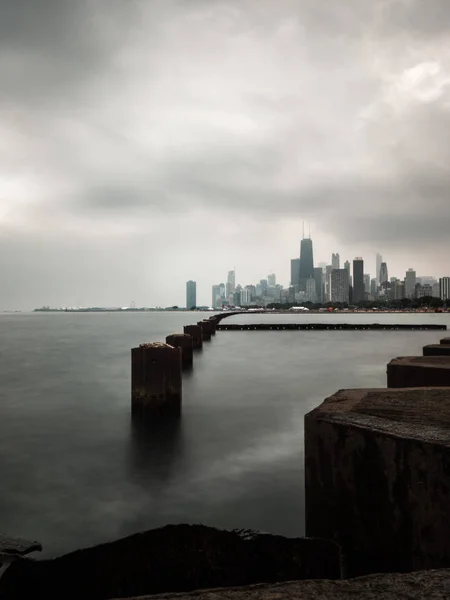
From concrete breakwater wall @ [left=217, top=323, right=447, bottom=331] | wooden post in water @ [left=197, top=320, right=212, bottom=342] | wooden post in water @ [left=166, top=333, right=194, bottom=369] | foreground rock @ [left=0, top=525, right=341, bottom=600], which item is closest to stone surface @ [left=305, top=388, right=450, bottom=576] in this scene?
foreground rock @ [left=0, top=525, right=341, bottom=600]

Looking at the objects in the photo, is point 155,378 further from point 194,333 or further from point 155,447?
point 194,333

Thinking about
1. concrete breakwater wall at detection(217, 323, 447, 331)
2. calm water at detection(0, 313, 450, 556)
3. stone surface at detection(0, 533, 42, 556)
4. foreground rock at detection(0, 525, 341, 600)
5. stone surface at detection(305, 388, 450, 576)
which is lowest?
concrete breakwater wall at detection(217, 323, 447, 331)

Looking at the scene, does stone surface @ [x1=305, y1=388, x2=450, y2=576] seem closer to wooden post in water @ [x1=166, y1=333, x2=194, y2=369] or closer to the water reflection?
the water reflection

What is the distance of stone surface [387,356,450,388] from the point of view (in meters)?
6.09

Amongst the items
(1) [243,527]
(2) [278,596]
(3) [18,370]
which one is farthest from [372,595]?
(3) [18,370]

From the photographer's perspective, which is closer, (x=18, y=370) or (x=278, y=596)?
(x=278, y=596)

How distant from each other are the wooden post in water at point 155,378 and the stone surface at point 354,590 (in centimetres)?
725

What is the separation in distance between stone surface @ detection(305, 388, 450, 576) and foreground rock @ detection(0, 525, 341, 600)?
0.24 meters

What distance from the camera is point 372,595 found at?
5.29ft

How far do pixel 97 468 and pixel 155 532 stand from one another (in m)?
3.70

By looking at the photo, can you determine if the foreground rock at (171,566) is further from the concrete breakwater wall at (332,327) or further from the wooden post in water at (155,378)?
the concrete breakwater wall at (332,327)

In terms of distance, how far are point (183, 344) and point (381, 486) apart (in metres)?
15.6

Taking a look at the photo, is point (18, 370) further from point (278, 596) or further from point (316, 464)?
point (278, 596)

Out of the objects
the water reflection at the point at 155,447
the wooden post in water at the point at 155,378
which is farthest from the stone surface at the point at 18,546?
the wooden post in water at the point at 155,378
